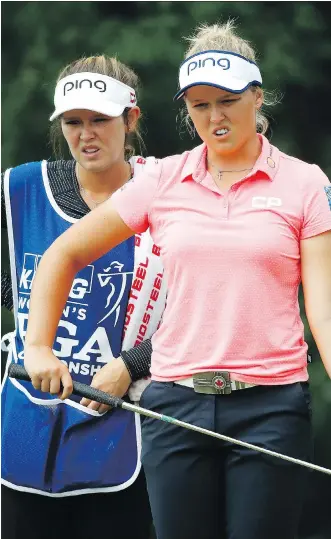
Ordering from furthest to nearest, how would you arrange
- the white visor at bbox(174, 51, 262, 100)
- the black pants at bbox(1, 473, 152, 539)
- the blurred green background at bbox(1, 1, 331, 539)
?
the blurred green background at bbox(1, 1, 331, 539), the black pants at bbox(1, 473, 152, 539), the white visor at bbox(174, 51, 262, 100)

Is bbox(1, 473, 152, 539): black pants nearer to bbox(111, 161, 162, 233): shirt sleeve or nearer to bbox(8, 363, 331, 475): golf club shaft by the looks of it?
bbox(8, 363, 331, 475): golf club shaft

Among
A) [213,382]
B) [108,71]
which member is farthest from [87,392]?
[108,71]

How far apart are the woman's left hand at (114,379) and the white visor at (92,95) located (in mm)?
650

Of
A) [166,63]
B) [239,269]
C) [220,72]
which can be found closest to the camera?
[239,269]

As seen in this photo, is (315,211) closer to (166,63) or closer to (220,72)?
(220,72)

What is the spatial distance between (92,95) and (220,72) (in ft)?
2.30

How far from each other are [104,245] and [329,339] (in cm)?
55

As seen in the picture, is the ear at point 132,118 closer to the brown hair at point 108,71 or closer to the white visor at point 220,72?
the brown hair at point 108,71

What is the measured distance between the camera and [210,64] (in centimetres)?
330

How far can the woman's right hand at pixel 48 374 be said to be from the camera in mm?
3330

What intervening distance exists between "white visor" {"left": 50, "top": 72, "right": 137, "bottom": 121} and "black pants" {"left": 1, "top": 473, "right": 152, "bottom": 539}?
0.98 metres

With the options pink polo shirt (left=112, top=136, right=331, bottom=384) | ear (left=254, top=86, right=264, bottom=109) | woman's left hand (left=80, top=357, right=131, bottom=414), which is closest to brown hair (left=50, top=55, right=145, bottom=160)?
woman's left hand (left=80, top=357, right=131, bottom=414)

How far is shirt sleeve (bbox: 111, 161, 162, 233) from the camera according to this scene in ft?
10.8

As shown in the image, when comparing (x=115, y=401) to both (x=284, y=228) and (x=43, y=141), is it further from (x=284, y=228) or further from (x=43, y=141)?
(x=43, y=141)
